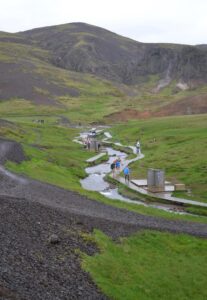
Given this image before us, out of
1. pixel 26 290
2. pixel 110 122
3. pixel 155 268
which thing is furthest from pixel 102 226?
pixel 110 122

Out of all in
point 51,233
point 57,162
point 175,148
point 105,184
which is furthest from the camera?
point 175,148

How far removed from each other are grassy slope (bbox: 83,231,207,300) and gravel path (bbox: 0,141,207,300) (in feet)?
3.31

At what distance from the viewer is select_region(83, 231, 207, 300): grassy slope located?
26.5 m

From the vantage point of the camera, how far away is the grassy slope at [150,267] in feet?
86.9

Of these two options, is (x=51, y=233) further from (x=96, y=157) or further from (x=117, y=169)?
(x=96, y=157)

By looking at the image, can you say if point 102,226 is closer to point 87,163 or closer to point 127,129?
point 87,163

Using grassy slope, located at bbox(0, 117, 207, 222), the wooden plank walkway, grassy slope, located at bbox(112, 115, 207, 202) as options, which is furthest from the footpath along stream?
grassy slope, located at bbox(112, 115, 207, 202)

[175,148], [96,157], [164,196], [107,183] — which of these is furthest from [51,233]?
[175,148]

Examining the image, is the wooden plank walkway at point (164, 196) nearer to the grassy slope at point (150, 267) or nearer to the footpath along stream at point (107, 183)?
the footpath along stream at point (107, 183)

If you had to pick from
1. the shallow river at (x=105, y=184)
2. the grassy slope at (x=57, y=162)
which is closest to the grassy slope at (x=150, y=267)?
the grassy slope at (x=57, y=162)

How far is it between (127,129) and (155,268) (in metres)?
112

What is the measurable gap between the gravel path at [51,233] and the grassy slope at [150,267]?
1009 millimetres

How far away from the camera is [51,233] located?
30.9 metres

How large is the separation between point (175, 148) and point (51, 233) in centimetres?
6723
